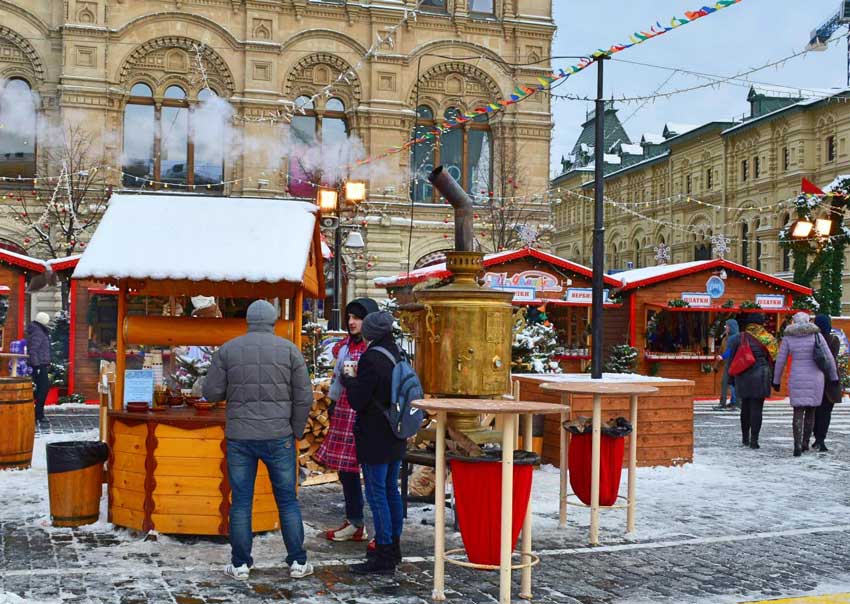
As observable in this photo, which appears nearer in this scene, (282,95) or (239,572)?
(239,572)

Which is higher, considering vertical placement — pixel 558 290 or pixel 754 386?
pixel 558 290

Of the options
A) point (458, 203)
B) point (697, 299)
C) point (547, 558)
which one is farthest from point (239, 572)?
point (697, 299)

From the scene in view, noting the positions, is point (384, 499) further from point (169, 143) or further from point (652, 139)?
point (652, 139)

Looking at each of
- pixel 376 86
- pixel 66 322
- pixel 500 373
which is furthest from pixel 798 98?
pixel 500 373

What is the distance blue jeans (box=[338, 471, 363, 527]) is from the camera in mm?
7902

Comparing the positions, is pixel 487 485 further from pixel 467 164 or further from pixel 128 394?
pixel 467 164

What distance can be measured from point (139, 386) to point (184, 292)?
1.00m

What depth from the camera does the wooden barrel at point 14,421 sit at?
10.7 metres

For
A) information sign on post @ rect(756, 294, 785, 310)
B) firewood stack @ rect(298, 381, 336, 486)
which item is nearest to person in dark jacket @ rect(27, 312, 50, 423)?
firewood stack @ rect(298, 381, 336, 486)

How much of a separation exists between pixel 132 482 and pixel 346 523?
5.63ft

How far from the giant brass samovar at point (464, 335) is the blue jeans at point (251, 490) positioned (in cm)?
268

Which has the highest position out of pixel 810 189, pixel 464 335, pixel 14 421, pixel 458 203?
pixel 810 189

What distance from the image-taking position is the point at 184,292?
29.3 ft

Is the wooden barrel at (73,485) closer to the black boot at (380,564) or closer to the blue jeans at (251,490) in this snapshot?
the blue jeans at (251,490)
